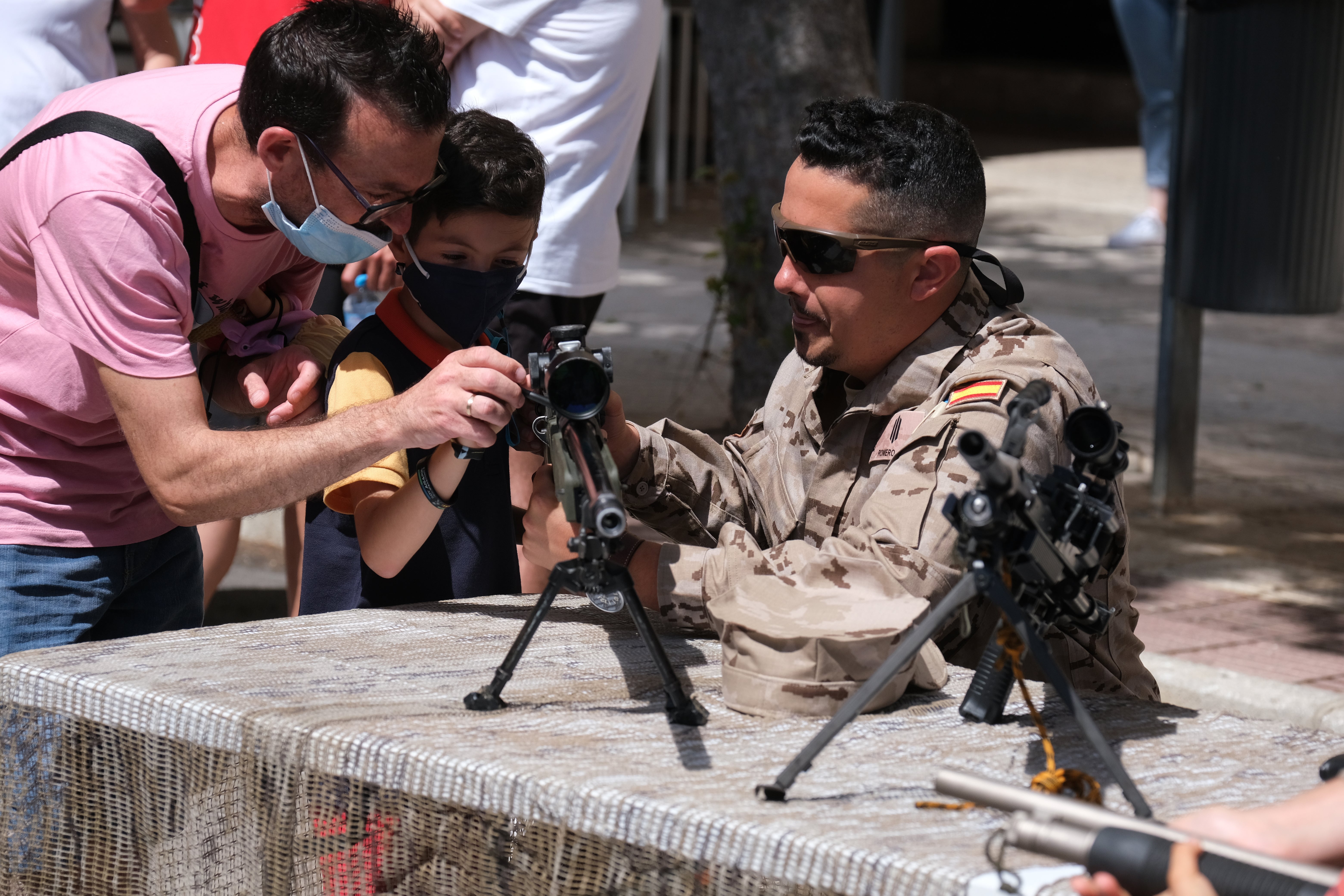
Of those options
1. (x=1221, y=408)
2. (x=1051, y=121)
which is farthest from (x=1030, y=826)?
(x=1051, y=121)

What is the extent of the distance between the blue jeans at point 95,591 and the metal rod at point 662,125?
829 centimetres

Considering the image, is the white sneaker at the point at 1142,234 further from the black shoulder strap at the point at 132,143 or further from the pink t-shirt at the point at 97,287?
the black shoulder strap at the point at 132,143

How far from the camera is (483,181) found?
2.69 m

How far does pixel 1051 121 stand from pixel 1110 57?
2669 millimetres

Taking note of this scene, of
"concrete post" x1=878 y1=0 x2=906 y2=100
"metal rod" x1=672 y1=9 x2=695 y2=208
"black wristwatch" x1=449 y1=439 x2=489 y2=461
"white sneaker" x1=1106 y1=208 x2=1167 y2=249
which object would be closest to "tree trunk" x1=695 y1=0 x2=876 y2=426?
"concrete post" x1=878 y1=0 x2=906 y2=100

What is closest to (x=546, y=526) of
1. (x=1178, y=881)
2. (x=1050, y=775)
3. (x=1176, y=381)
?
(x=1050, y=775)

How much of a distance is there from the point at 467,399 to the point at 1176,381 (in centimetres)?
437

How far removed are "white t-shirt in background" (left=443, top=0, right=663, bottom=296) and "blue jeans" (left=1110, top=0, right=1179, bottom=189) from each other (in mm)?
5973

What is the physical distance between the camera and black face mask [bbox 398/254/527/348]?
107 inches

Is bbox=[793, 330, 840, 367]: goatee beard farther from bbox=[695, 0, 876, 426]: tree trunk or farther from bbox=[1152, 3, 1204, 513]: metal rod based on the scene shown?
bbox=[1152, 3, 1204, 513]: metal rod

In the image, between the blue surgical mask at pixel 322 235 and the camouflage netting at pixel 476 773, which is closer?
the camouflage netting at pixel 476 773

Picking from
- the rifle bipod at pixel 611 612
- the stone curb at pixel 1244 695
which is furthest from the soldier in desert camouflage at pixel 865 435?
the stone curb at pixel 1244 695

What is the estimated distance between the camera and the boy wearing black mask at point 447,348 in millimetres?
2695

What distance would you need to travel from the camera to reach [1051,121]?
1953 cm
